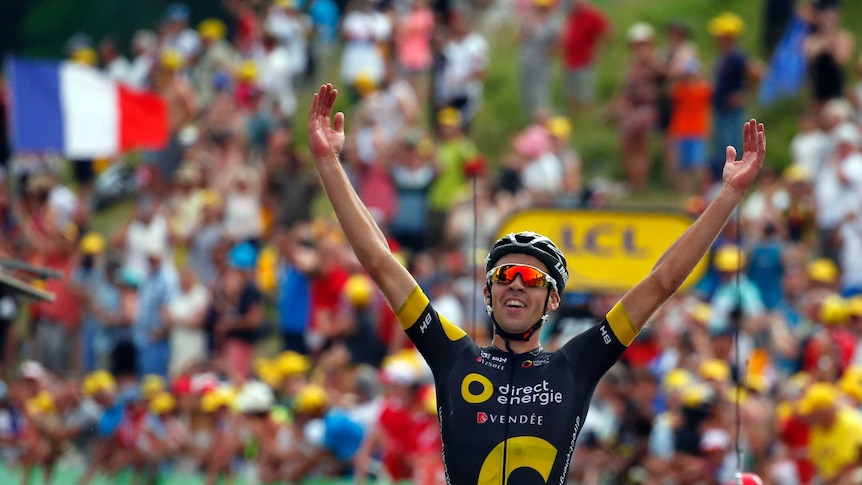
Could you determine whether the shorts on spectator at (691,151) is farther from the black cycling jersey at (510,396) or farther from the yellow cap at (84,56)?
the black cycling jersey at (510,396)

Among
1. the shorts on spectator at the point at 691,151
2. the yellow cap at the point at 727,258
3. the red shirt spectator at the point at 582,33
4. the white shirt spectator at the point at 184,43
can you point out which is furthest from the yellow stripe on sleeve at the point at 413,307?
the white shirt spectator at the point at 184,43

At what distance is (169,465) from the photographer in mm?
14891

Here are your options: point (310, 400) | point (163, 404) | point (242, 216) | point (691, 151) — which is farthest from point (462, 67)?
point (310, 400)

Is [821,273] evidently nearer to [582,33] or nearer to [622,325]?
[582,33]

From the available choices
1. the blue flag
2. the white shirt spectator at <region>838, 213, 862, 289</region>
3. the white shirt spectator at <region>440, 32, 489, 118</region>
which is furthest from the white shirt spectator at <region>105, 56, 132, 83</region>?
the white shirt spectator at <region>838, 213, 862, 289</region>

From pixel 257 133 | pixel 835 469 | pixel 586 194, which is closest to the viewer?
pixel 835 469

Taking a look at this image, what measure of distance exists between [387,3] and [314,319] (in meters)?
6.84

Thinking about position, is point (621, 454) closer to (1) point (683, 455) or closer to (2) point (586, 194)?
(1) point (683, 455)

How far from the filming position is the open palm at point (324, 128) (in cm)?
639

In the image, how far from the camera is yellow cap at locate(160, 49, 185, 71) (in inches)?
871

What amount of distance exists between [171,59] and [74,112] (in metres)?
3.27

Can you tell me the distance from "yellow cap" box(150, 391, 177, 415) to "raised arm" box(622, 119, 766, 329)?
965cm

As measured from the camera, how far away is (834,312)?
13922 millimetres

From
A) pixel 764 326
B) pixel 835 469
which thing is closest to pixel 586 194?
pixel 764 326
